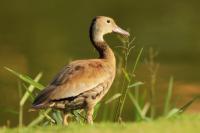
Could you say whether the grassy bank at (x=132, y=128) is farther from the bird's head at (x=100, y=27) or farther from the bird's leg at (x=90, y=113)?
the bird's head at (x=100, y=27)

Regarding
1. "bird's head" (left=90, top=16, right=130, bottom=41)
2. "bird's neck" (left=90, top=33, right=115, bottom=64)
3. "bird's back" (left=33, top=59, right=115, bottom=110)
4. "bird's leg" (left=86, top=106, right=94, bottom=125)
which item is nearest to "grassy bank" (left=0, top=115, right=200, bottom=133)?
"bird's back" (left=33, top=59, right=115, bottom=110)

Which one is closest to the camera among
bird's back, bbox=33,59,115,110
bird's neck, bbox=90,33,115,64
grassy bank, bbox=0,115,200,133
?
grassy bank, bbox=0,115,200,133

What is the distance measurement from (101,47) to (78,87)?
135cm

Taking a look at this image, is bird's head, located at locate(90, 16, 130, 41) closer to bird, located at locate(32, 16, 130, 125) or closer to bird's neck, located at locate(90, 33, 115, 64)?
bird's neck, located at locate(90, 33, 115, 64)

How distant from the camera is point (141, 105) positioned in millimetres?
9258

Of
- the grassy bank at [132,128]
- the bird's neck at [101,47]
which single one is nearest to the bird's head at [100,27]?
the bird's neck at [101,47]

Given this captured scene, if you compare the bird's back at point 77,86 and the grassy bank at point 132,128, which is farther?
the bird's back at point 77,86

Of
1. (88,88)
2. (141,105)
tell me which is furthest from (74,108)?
(141,105)

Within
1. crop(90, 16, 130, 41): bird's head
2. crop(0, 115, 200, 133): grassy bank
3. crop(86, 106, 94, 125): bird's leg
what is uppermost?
crop(90, 16, 130, 41): bird's head

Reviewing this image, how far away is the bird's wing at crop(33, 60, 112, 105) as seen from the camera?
8.05m

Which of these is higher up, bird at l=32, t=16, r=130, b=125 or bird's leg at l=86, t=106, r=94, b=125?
bird at l=32, t=16, r=130, b=125

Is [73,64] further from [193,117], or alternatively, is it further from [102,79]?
[193,117]

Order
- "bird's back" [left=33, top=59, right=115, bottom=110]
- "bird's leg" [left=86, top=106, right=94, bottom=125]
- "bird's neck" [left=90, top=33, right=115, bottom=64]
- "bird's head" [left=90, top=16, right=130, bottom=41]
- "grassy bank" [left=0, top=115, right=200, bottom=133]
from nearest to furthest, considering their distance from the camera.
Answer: "grassy bank" [left=0, top=115, right=200, bottom=133] → "bird's back" [left=33, top=59, right=115, bottom=110] → "bird's leg" [left=86, top=106, right=94, bottom=125] → "bird's neck" [left=90, top=33, right=115, bottom=64] → "bird's head" [left=90, top=16, right=130, bottom=41]

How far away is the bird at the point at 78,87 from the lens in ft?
26.5
